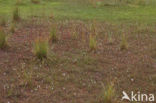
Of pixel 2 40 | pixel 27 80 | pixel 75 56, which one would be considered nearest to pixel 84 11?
pixel 75 56

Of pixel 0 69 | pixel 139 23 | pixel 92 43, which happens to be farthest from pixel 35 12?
pixel 0 69

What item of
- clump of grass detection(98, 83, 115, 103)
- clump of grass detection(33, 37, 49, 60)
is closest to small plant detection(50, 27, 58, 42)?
clump of grass detection(33, 37, 49, 60)

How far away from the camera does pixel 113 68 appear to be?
24.3ft

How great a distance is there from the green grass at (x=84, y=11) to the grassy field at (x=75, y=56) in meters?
0.04

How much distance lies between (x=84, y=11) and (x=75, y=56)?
241 inches

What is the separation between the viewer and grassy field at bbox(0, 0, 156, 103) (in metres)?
6.12

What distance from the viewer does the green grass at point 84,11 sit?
12.8 m

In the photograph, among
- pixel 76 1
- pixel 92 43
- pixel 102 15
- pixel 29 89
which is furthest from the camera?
pixel 76 1

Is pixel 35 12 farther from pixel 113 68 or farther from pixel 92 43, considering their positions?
pixel 113 68

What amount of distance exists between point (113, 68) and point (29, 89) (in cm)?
204

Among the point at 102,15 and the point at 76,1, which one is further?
the point at 76,1

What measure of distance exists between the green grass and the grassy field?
37 millimetres

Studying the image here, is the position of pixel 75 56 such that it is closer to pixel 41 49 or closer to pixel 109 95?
pixel 41 49

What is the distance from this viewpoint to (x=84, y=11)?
549 inches
